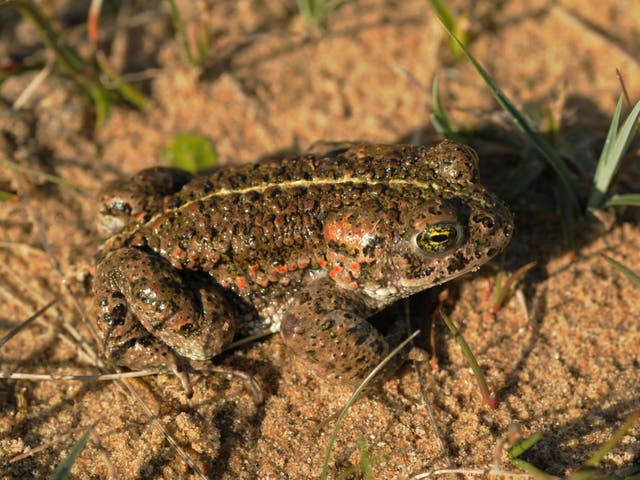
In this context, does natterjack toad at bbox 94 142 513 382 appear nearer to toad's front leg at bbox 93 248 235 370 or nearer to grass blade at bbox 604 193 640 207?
toad's front leg at bbox 93 248 235 370

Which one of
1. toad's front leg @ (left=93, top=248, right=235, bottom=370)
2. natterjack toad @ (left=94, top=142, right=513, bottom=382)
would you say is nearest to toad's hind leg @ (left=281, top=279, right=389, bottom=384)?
natterjack toad @ (left=94, top=142, right=513, bottom=382)

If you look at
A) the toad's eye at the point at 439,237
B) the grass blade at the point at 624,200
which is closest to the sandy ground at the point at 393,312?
the grass blade at the point at 624,200

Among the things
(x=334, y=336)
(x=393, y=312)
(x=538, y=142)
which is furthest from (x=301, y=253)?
(x=538, y=142)

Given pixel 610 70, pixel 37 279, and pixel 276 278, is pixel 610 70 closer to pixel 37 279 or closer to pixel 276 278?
pixel 276 278

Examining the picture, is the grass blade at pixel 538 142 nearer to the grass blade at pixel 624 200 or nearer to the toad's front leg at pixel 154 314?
the grass blade at pixel 624 200

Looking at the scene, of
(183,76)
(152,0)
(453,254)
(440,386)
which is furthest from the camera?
(152,0)

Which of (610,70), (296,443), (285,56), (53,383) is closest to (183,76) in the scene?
(285,56)

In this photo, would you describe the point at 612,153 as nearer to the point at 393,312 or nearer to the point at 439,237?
the point at 439,237
